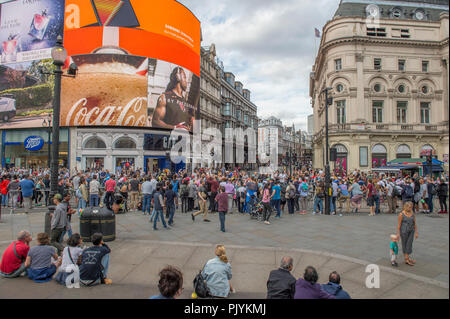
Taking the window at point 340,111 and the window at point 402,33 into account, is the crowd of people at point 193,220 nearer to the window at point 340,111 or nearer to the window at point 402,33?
the window at point 402,33

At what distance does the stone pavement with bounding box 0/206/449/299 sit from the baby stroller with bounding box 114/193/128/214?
1.15m

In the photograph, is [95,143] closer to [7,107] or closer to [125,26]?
[7,107]

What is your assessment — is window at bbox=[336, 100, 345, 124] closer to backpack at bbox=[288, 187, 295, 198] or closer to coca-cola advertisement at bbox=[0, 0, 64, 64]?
backpack at bbox=[288, 187, 295, 198]

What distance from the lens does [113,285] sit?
18.1ft

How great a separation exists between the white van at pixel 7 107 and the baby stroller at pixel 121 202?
32818 millimetres

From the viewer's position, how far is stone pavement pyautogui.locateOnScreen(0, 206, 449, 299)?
5188 millimetres

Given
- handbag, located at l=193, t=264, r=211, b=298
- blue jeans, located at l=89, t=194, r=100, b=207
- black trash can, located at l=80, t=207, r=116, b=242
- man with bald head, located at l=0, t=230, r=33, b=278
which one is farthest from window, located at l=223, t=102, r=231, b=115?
handbag, located at l=193, t=264, r=211, b=298

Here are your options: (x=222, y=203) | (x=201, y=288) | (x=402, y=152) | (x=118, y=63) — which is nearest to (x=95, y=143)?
(x=118, y=63)

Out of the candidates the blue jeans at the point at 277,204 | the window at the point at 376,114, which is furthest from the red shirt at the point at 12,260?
the window at the point at 376,114

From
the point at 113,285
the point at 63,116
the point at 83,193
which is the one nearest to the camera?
the point at 113,285

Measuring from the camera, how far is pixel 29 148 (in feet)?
111
